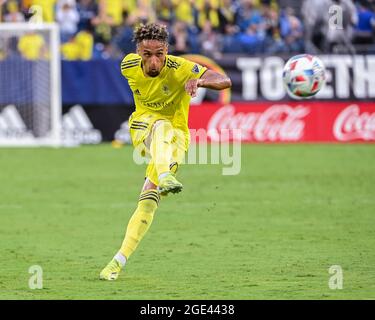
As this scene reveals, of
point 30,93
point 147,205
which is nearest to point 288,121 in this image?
point 30,93

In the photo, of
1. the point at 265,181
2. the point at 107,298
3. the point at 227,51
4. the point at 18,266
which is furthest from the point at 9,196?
the point at 227,51

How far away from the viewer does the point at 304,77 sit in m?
10.7

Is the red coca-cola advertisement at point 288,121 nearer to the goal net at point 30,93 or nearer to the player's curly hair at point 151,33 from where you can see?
the goal net at point 30,93

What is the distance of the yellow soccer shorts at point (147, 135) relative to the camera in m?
9.14

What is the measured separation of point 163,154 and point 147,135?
43 cm

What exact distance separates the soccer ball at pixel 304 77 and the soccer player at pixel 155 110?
1.76m

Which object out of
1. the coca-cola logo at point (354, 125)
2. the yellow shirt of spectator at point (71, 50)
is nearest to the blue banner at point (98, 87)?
the yellow shirt of spectator at point (71, 50)

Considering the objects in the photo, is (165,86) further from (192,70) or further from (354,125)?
Answer: (354,125)

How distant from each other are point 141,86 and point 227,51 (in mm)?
14036

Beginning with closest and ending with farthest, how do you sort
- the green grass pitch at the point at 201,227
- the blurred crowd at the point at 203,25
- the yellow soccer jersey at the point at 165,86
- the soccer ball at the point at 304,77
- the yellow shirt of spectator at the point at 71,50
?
the green grass pitch at the point at 201,227, the yellow soccer jersey at the point at 165,86, the soccer ball at the point at 304,77, the blurred crowd at the point at 203,25, the yellow shirt of spectator at the point at 71,50

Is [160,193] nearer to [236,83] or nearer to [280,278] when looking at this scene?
[280,278]

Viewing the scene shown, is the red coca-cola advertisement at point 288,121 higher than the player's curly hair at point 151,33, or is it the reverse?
the red coca-cola advertisement at point 288,121
